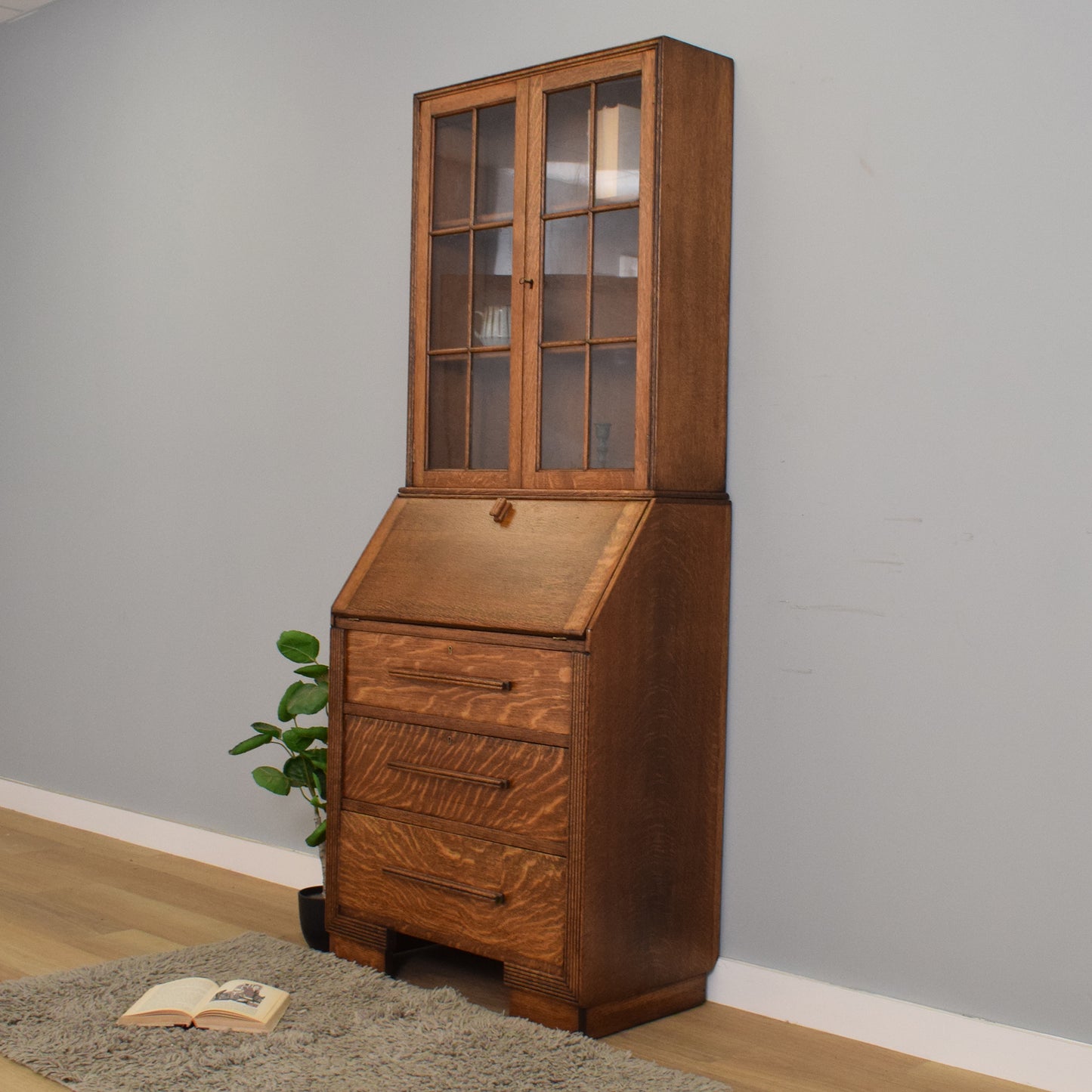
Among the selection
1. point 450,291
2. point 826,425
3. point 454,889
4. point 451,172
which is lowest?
point 454,889

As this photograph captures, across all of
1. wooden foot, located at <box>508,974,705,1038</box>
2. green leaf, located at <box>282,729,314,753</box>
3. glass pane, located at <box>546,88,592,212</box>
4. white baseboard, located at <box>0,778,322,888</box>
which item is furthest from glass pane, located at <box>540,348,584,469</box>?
white baseboard, located at <box>0,778,322,888</box>

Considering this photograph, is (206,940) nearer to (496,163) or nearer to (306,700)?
(306,700)

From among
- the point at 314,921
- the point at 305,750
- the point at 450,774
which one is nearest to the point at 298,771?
the point at 305,750

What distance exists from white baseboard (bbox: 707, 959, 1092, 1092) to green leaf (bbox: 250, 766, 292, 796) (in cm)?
98

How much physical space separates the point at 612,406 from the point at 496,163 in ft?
1.85

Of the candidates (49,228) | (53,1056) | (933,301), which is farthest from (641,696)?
(49,228)

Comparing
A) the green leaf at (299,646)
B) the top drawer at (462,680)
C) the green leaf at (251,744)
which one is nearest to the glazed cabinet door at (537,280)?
the top drawer at (462,680)

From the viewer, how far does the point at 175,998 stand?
92.4 inches

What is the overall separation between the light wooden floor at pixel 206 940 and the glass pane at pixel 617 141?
1.52 meters

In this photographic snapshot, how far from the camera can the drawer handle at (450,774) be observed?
2.40 metres

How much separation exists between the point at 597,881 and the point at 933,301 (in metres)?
1.16

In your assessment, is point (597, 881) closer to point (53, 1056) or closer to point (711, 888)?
point (711, 888)

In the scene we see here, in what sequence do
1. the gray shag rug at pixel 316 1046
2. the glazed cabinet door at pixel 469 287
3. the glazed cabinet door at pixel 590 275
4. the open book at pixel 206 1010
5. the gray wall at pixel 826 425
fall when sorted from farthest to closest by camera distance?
1. the glazed cabinet door at pixel 469 287
2. the glazed cabinet door at pixel 590 275
3. the open book at pixel 206 1010
4. the gray wall at pixel 826 425
5. the gray shag rug at pixel 316 1046

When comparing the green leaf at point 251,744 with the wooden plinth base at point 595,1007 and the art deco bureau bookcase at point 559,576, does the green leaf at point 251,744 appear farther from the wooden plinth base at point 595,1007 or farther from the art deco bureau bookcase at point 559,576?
the wooden plinth base at point 595,1007
